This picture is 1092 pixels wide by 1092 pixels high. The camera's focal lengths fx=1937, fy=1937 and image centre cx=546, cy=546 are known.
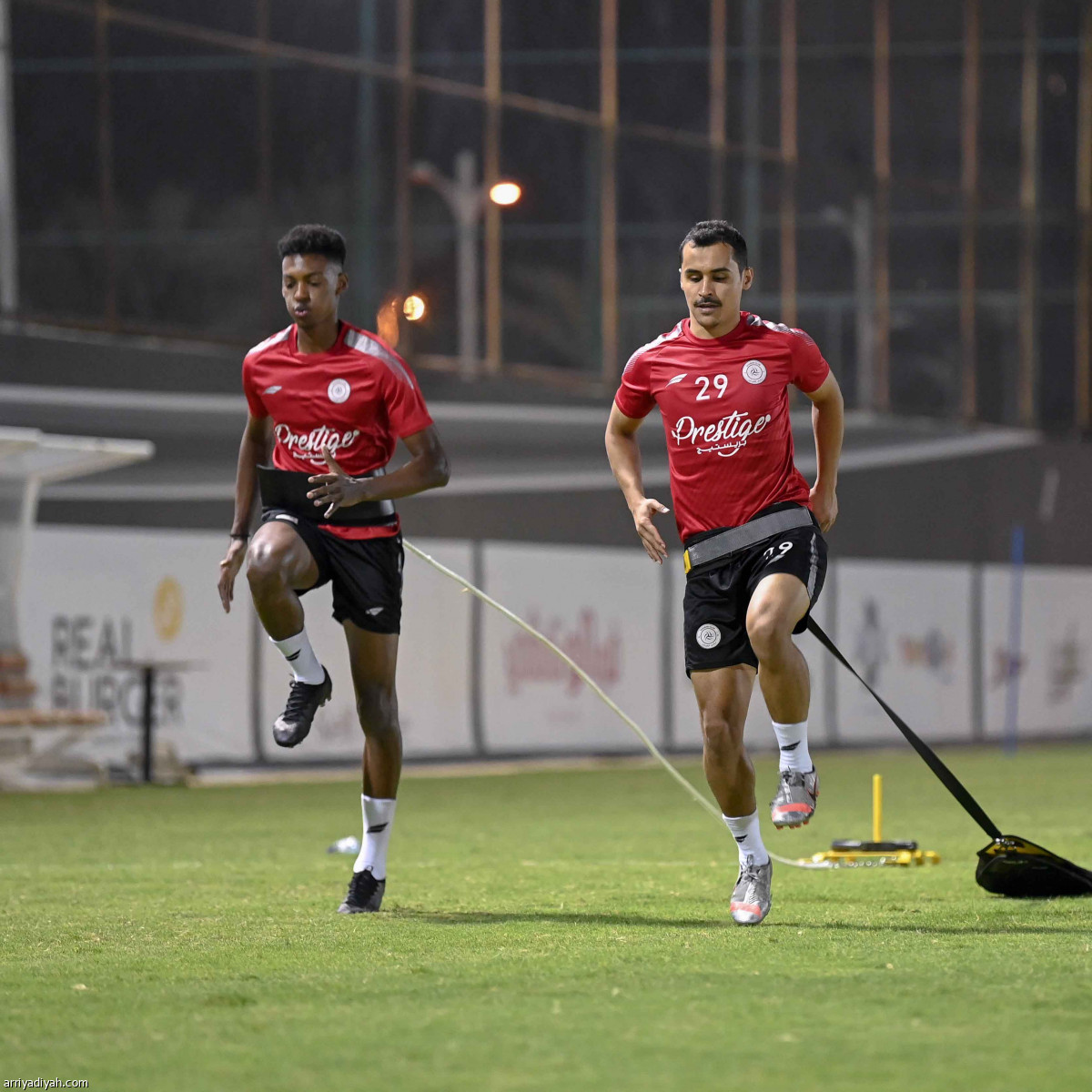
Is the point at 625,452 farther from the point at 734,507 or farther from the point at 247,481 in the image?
the point at 247,481

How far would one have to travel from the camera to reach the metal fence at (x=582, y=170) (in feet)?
62.8

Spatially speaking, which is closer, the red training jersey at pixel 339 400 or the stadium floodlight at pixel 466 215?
the red training jersey at pixel 339 400

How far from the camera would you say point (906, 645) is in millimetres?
23188

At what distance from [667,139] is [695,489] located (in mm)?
18375

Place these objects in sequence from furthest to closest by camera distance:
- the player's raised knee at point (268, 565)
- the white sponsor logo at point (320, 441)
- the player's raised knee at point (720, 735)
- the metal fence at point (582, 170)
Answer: the metal fence at point (582, 170) < the white sponsor logo at point (320, 441) < the player's raised knee at point (268, 565) < the player's raised knee at point (720, 735)

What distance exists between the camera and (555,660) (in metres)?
19.8

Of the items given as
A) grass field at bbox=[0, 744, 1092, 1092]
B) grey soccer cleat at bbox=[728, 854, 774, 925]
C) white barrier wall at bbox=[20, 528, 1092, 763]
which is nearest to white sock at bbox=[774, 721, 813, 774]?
grey soccer cleat at bbox=[728, 854, 774, 925]

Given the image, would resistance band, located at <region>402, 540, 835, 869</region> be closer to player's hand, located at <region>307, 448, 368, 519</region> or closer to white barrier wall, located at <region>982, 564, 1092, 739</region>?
player's hand, located at <region>307, 448, 368, 519</region>

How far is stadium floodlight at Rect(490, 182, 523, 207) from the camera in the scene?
21.8 metres

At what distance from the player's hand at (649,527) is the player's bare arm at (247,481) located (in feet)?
4.83

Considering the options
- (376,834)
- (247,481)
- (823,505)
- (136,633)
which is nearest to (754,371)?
(823,505)

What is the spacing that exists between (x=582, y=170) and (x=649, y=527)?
17.8 metres

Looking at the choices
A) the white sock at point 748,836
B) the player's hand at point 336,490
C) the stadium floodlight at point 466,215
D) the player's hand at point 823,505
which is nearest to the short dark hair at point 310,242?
the player's hand at point 336,490

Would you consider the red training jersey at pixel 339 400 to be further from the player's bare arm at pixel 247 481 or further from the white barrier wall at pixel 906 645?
the white barrier wall at pixel 906 645
